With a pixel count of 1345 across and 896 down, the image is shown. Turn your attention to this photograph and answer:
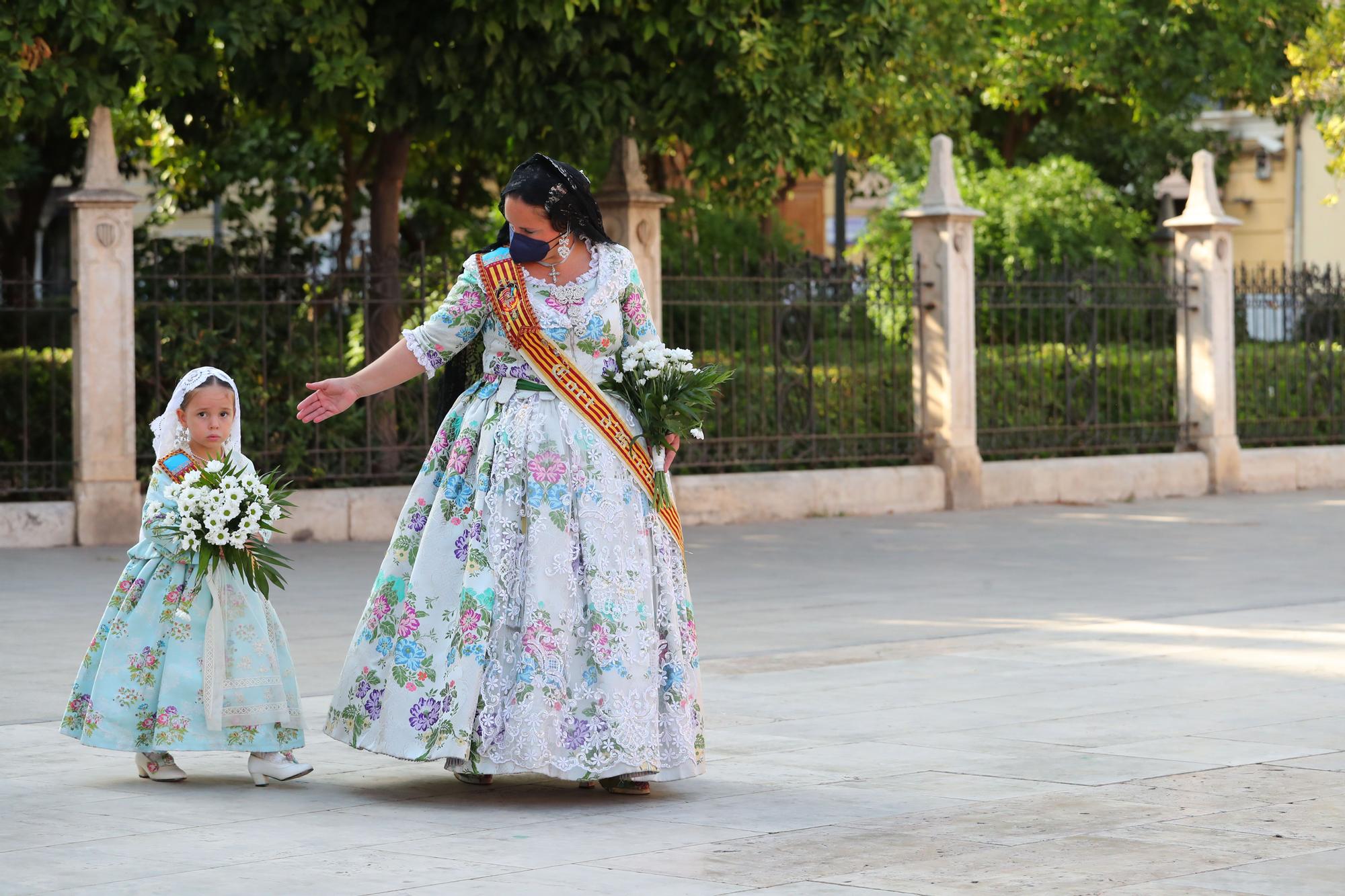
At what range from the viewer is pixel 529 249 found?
588 centimetres

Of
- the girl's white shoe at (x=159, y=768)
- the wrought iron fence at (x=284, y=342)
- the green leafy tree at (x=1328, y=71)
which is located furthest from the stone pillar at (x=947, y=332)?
the girl's white shoe at (x=159, y=768)

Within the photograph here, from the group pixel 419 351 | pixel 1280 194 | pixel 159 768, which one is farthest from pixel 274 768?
pixel 1280 194

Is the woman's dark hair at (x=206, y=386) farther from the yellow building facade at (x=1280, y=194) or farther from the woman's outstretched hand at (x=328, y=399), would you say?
the yellow building facade at (x=1280, y=194)

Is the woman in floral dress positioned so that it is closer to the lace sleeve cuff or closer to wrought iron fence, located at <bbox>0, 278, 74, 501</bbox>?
the lace sleeve cuff

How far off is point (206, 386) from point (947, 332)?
10676 mm

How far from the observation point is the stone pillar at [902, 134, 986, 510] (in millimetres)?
16094

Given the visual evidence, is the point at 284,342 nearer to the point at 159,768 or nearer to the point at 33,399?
the point at 33,399

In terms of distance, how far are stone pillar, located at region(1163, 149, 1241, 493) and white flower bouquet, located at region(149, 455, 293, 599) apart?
13527 mm

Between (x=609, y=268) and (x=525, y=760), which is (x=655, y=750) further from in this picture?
(x=609, y=268)

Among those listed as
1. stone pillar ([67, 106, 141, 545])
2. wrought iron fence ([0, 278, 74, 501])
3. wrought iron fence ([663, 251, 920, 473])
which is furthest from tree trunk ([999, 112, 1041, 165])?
stone pillar ([67, 106, 141, 545])

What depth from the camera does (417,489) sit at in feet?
19.3

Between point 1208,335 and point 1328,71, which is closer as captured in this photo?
point 1208,335

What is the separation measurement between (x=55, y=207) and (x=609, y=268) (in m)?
24.6

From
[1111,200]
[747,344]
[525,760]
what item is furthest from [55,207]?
[525,760]
